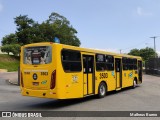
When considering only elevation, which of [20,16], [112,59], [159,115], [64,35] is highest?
[20,16]

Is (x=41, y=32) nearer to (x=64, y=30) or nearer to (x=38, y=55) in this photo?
(x=64, y=30)

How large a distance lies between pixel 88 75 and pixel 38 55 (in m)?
3.07

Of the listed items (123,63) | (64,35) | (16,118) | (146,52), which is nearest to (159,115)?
(16,118)

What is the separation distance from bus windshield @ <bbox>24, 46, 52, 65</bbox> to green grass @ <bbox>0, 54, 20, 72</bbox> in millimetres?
50234

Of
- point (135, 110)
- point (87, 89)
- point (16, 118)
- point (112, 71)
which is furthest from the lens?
point (112, 71)

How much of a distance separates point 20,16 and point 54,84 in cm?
7508

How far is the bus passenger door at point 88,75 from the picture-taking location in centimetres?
1447

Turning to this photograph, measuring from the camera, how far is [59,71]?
12547 mm

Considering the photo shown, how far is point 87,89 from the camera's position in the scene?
14.7 metres

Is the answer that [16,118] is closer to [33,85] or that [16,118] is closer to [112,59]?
[33,85]

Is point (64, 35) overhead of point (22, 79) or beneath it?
overhead

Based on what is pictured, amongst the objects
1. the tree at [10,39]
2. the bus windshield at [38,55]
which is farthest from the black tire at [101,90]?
the tree at [10,39]

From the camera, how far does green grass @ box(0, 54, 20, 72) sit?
63994 millimetres

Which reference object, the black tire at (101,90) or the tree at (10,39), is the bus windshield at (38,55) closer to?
the black tire at (101,90)
